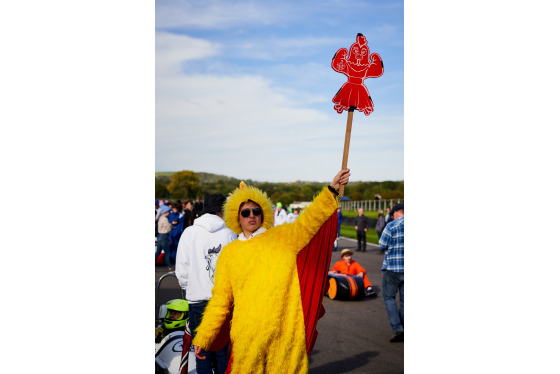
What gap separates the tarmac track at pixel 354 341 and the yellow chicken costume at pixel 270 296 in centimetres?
280

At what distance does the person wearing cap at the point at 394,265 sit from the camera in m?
7.16

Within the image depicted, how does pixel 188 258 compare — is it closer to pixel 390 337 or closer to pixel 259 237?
pixel 259 237

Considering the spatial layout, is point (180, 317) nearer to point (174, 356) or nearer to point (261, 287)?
point (174, 356)

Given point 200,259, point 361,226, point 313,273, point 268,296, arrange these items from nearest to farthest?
1. point 268,296
2. point 313,273
3. point 200,259
4. point 361,226

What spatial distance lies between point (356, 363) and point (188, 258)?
108 inches

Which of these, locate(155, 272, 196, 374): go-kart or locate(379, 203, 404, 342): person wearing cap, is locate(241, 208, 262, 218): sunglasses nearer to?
locate(155, 272, 196, 374): go-kart

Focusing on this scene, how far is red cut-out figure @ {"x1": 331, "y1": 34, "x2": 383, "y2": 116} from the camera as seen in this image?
3.68 meters

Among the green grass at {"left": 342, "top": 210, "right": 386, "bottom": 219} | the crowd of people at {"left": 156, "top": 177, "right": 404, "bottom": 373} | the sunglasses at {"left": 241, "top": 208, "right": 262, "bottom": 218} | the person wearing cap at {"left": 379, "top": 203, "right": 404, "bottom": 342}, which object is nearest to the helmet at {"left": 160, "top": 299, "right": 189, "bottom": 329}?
the crowd of people at {"left": 156, "top": 177, "right": 404, "bottom": 373}

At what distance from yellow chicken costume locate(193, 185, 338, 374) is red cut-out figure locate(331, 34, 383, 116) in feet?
2.31

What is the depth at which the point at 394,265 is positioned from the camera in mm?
7184

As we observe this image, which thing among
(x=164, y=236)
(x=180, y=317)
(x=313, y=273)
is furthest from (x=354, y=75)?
(x=164, y=236)

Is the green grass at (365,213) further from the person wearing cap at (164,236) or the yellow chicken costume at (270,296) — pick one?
the yellow chicken costume at (270,296)

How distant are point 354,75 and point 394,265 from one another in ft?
13.3
